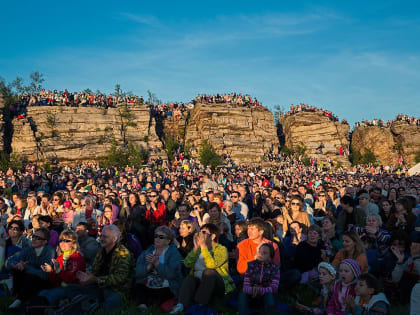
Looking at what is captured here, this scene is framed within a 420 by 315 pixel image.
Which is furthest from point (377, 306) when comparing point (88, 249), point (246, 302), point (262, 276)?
point (88, 249)

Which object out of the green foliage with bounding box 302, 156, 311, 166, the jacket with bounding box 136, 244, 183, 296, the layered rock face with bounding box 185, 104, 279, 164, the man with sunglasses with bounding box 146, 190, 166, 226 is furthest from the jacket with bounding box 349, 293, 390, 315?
the green foliage with bounding box 302, 156, 311, 166

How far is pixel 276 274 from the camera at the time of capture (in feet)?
17.4

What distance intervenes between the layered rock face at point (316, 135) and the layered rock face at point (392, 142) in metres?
4.04

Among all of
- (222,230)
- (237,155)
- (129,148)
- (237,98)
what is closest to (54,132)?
(129,148)

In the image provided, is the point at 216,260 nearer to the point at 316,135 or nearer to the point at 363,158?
the point at 316,135

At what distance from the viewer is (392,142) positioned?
62.7m

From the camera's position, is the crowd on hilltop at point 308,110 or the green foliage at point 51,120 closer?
the green foliage at point 51,120

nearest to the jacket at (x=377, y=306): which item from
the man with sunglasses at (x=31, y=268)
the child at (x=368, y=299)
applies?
the child at (x=368, y=299)

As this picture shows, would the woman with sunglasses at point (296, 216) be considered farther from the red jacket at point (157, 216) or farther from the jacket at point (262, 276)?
the red jacket at point (157, 216)

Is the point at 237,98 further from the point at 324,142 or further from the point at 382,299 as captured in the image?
the point at 382,299

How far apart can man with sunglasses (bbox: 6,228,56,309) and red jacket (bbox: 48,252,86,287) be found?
0.48 ft

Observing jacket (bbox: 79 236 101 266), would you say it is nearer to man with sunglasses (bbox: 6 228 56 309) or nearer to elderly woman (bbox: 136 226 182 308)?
man with sunglasses (bbox: 6 228 56 309)

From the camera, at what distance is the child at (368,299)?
13.9 ft

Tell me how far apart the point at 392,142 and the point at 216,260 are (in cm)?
6532
